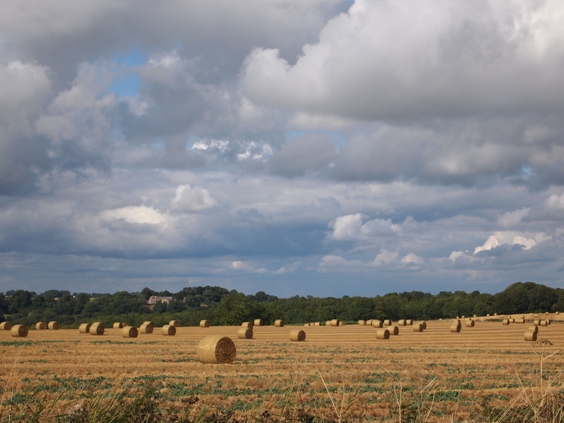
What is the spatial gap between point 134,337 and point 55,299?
119 metres

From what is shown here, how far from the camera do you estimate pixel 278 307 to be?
11725 cm

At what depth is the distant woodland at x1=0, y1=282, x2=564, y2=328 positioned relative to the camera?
10581cm

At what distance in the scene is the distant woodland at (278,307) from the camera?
10581cm

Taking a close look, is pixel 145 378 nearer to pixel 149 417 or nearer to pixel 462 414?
pixel 462 414

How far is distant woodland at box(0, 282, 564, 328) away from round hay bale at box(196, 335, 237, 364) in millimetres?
69604

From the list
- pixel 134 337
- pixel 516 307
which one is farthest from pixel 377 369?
pixel 516 307

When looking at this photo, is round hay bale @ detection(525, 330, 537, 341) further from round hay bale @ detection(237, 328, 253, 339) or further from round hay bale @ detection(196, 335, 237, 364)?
round hay bale @ detection(196, 335, 237, 364)

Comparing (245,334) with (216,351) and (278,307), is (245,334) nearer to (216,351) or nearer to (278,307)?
(216,351)

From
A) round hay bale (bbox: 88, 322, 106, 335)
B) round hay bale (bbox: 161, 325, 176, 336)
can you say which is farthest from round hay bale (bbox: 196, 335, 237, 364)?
round hay bale (bbox: 88, 322, 106, 335)

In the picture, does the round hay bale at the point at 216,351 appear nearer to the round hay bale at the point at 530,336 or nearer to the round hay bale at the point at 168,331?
the round hay bale at the point at 168,331

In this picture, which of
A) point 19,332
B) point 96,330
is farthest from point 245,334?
point 19,332

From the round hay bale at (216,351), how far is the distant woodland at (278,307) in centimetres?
6960

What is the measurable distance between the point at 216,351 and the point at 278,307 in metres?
92.1

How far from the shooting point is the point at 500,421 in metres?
7.18
